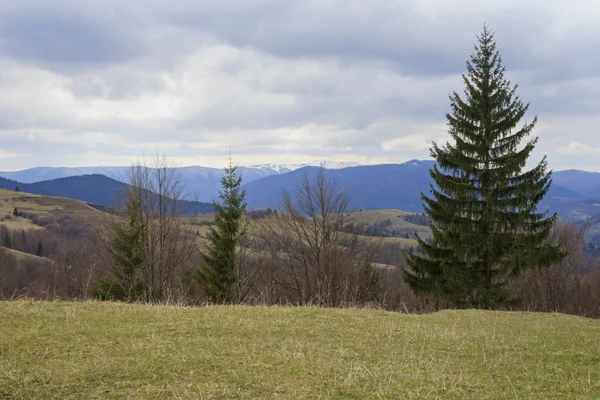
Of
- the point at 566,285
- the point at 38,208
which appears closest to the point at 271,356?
the point at 566,285

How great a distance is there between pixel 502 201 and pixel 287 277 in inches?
712

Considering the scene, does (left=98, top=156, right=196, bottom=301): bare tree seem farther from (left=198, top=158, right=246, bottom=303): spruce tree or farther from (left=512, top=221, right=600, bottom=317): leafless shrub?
(left=512, top=221, right=600, bottom=317): leafless shrub

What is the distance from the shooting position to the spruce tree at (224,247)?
93.6 feet

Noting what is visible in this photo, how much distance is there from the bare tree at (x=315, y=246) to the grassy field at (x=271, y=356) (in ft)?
67.5

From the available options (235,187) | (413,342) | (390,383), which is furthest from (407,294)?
(390,383)

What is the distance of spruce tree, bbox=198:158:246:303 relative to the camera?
28531mm

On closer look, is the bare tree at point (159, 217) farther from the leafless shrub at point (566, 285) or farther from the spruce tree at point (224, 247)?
the leafless shrub at point (566, 285)

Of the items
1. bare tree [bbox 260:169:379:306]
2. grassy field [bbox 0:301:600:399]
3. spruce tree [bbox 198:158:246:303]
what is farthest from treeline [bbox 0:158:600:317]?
grassy field [bbox 0:301:600:399]

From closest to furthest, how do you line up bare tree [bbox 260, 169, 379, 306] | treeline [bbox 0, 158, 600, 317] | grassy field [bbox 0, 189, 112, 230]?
treeline [bbox 0, 158, 600, 317] → bare tree [bbox 260, 169, 379, 306] → grassy field [bbox 0, 189, 112, 230]

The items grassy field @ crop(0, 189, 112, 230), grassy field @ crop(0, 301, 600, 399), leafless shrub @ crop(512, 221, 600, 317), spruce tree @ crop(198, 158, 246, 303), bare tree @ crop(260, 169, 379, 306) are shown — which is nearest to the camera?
grassy field @ crop(0, 301, 600, 399)

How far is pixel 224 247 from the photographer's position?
28.9m

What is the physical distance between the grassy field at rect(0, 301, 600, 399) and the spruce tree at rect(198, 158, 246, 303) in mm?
18900

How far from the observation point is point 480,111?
22500 millimetres

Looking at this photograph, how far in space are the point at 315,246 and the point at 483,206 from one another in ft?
41.7
